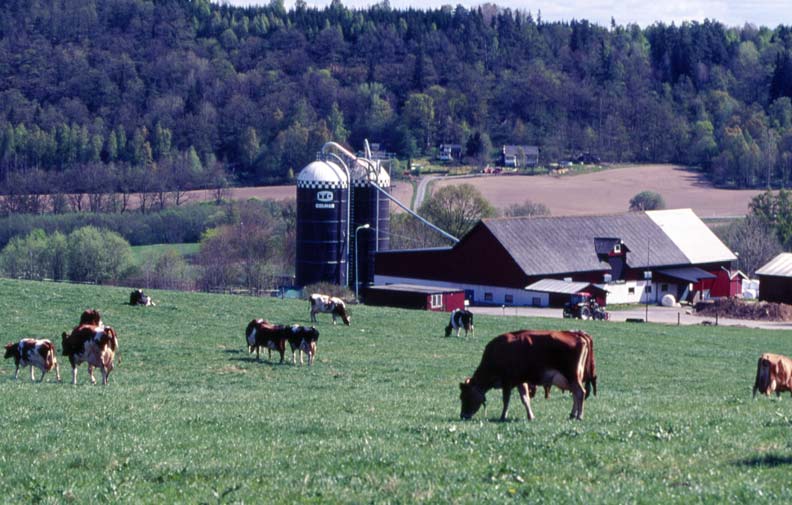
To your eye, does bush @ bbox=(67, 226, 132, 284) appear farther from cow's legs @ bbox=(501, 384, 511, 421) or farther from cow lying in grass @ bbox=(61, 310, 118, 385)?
cow's legs @ bbox=(501, 384, 511, 421)

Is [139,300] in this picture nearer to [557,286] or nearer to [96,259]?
[557,286]

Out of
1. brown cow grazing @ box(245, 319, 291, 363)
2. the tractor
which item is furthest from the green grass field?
the tractor

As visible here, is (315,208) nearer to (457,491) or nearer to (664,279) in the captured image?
Answer: (664,279)

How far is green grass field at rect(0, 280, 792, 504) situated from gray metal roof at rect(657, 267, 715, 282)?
42.2 metres

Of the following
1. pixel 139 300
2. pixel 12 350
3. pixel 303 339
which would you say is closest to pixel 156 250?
pixel 139 300

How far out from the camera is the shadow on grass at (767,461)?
36.6ft

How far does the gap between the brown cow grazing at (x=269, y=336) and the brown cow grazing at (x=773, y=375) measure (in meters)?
10.2

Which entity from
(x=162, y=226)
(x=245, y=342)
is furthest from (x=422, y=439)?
(x=162, y=226)

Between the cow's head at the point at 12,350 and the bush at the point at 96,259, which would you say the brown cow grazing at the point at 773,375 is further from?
the bush at the point at 96,259

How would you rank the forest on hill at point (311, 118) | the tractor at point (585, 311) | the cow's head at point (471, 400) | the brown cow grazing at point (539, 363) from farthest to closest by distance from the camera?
1. the forest on hill at point (311, 118)
2. the tractor at point (585, 311)
3. the cow's head at point (471, 400)
4. the brown cow grazing at point (539, 363)

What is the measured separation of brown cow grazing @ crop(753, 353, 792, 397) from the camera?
19.6m

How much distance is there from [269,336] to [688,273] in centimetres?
4704

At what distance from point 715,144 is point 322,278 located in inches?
3929

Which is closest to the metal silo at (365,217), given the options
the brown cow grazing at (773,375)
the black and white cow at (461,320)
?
the black and white cow at (461,320)
